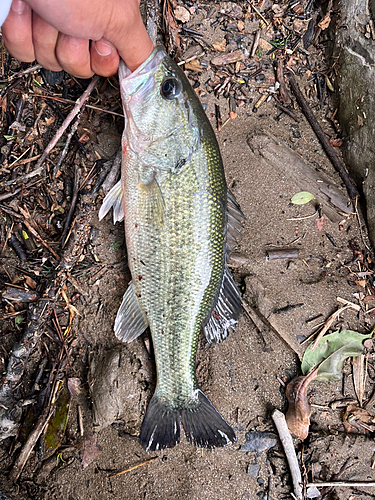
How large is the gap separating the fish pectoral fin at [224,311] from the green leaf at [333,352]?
0.73m

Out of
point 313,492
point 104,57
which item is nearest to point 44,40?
point 104,57

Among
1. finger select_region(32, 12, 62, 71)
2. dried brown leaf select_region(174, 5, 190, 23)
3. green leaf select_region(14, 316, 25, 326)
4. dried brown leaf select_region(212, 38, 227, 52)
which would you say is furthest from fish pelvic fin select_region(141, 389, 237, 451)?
dried brown leaf select_region(174, 5, 190, 23)

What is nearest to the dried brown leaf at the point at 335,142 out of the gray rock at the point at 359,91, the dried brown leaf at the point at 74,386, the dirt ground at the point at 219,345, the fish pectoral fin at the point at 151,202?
the gray rock at the point at 359,91

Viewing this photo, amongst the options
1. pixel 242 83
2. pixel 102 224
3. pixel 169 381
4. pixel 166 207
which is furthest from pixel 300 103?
pixel 169 381

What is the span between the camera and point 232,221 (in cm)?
318

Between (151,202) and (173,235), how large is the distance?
311 mm

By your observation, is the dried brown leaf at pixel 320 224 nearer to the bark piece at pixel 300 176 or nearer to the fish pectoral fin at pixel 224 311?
the bark piece at pixel 300 176

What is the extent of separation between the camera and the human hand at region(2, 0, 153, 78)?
2.12 metres

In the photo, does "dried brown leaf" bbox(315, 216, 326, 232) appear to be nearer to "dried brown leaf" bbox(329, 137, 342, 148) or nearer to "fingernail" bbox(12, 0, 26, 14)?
"dried brown leaf" bbox(329, 137, 342, 148)

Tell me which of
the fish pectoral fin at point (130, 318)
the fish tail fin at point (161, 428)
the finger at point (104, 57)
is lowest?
the fish tail fin at point (161, 428)

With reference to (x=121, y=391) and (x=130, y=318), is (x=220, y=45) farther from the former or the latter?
(x=121, y=391)

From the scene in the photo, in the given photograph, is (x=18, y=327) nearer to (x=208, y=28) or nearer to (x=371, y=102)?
(x=208, y=28)

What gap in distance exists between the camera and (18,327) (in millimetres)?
3424

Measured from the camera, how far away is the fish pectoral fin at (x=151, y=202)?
116 inches
